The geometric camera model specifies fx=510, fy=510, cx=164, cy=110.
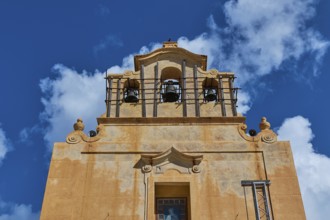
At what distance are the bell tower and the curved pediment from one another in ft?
4.91

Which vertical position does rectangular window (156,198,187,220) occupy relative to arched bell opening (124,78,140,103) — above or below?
below

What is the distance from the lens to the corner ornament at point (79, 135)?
18125 mm

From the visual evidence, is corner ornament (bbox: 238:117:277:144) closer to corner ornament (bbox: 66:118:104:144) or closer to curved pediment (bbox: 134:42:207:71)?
curved pediment (bbox: 134:42:207:71)

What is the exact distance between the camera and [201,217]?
15.9 m

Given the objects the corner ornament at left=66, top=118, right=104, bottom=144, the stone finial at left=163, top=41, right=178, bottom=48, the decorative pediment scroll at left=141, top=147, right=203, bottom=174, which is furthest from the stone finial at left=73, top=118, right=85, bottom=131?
the stone finial at left=163, top=41, right=178, bottom=48

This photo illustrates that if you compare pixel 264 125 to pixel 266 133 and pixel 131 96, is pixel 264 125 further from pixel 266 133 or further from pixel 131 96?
pixel 131 96

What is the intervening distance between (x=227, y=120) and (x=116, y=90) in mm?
4611

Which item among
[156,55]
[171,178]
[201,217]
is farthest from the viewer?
[156,55]

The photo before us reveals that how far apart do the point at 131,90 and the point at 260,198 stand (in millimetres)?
6923

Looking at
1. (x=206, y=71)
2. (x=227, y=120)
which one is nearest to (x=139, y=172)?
(x=227, y=120)

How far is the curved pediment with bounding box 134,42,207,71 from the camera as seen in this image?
21156 millimetres

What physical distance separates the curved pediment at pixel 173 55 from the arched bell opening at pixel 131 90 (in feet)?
3.00

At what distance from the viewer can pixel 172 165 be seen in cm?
1728

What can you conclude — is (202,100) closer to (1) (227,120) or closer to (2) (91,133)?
(1) (227,120)
